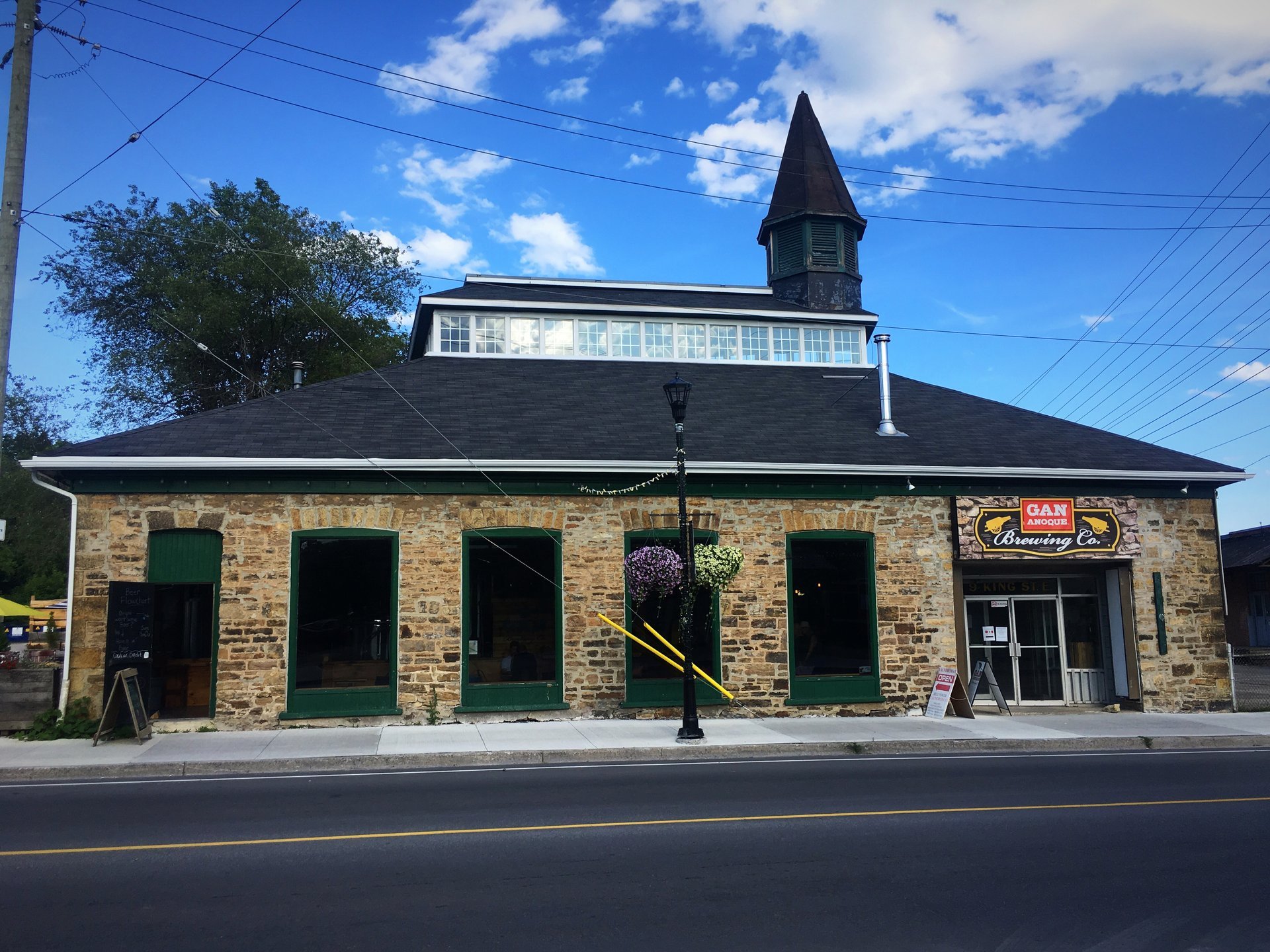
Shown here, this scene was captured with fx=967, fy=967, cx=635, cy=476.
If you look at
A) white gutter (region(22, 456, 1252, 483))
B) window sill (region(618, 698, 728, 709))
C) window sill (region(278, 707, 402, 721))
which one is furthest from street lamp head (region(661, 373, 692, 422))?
window sill (region(278, 707, 402, 721))

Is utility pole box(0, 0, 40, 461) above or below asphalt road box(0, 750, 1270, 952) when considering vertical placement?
above

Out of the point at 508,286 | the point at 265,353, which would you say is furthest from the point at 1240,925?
the point at 265,353

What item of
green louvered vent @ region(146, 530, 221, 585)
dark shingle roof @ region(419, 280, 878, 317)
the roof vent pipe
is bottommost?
green louvered vent @ region(146, 530, 221, 585)

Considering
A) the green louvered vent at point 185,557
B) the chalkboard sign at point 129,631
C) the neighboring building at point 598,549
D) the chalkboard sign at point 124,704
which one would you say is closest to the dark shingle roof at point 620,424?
the neighboring building at point 598,549

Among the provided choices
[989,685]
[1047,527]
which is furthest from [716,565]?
[1047,527]

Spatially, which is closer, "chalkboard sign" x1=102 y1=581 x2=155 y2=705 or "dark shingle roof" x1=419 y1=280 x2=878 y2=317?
"chalkboard sign" x1=102 y1=581 x2=155 y2=705

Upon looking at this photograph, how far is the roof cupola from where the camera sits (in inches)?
979

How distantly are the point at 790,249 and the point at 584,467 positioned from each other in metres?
12.4

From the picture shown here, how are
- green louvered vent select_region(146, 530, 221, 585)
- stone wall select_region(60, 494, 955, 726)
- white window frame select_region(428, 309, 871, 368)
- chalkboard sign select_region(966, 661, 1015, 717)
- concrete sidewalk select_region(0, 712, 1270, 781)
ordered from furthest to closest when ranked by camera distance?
white window frame select_region(428, 309, 871, 368), chalkboard sign select_region(966, 661, 1015, 717), green louvered vent select_region(146, 530, 221, 585), stone wall select_region(60, 494, 955, 726), concrete sidewalk select_region(0, 712, 1270, 781)

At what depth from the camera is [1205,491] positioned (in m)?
18.0

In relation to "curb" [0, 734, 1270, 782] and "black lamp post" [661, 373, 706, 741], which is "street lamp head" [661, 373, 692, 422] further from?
"curb" [0, 734, 1270, 782]

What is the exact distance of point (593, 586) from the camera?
1588 cm

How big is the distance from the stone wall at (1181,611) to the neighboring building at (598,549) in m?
0.05

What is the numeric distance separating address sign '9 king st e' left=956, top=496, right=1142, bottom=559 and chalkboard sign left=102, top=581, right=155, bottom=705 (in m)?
13.2
